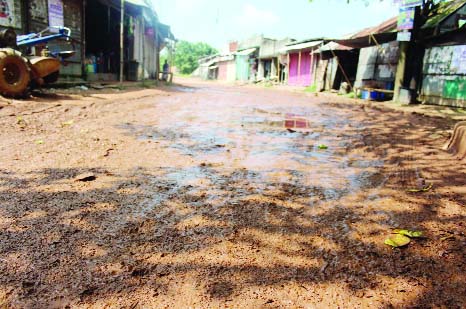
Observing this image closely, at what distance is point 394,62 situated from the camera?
14953 millimetres

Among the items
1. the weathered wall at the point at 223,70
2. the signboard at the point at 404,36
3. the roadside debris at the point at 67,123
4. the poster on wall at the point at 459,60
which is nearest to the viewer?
the roadside debris at the point at 67,123

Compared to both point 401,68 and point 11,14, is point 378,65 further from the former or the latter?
point 11,14

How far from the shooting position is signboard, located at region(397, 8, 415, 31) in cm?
1179

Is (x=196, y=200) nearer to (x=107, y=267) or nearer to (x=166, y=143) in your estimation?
(x=107, y=267)

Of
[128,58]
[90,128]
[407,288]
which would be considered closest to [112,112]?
[90,128]

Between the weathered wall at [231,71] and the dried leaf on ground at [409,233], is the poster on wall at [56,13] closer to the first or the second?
the dried leaf on ground at [409,233]

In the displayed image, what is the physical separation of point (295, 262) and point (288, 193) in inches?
43.8

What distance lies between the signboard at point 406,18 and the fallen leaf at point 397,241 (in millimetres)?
11538

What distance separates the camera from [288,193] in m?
3.05

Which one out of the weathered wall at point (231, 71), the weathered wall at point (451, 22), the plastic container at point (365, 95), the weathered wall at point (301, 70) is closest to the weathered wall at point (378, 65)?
the plastic container at point (365, 95)

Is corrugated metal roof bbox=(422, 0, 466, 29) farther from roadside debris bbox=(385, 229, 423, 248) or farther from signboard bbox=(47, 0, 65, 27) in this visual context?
roadside debris bbox=(385, 229, 423, 248)

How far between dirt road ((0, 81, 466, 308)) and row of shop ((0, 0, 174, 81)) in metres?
6.84

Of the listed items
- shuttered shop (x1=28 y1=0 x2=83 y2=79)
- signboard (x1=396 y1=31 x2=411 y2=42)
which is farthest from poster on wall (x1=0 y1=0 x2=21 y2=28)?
signboard (x1=396 y1=31 x2=411 y2=42)

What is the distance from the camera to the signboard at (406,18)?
38.7 ft
